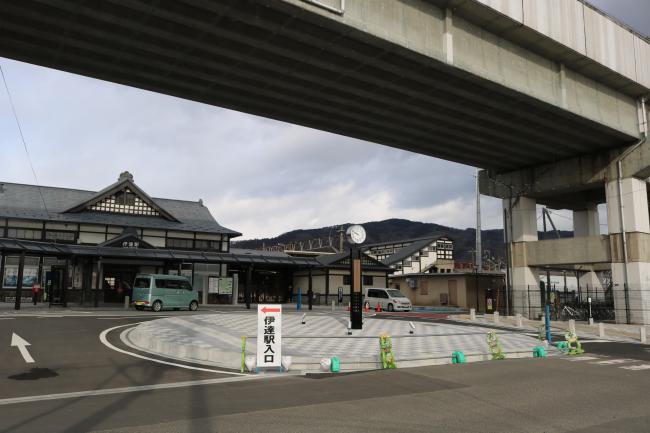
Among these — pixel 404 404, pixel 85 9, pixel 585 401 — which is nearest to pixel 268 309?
pixel 404 404

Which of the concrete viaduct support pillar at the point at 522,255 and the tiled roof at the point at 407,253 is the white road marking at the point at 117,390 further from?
the tiled roof at the point at 407,253

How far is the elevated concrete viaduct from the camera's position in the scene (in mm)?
14953

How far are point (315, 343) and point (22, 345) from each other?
318 inches

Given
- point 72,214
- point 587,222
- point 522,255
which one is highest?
point 72,214

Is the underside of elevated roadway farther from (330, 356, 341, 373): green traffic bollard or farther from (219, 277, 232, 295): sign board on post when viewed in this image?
(219, 277, 232, 295): sign board on post

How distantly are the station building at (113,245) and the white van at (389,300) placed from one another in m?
4.97

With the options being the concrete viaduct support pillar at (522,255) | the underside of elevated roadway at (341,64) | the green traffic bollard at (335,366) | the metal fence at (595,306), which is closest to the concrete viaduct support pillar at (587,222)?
the metal fence at (595,306)

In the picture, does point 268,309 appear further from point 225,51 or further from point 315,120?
point 315,120

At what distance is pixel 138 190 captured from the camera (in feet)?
132

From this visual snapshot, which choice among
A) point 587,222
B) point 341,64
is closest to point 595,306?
point 587,222

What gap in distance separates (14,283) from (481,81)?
33.6 metres

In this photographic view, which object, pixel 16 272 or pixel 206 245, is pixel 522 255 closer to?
pixel 206 245

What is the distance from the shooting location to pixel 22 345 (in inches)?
526

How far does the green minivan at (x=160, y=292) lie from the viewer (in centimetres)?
2875
